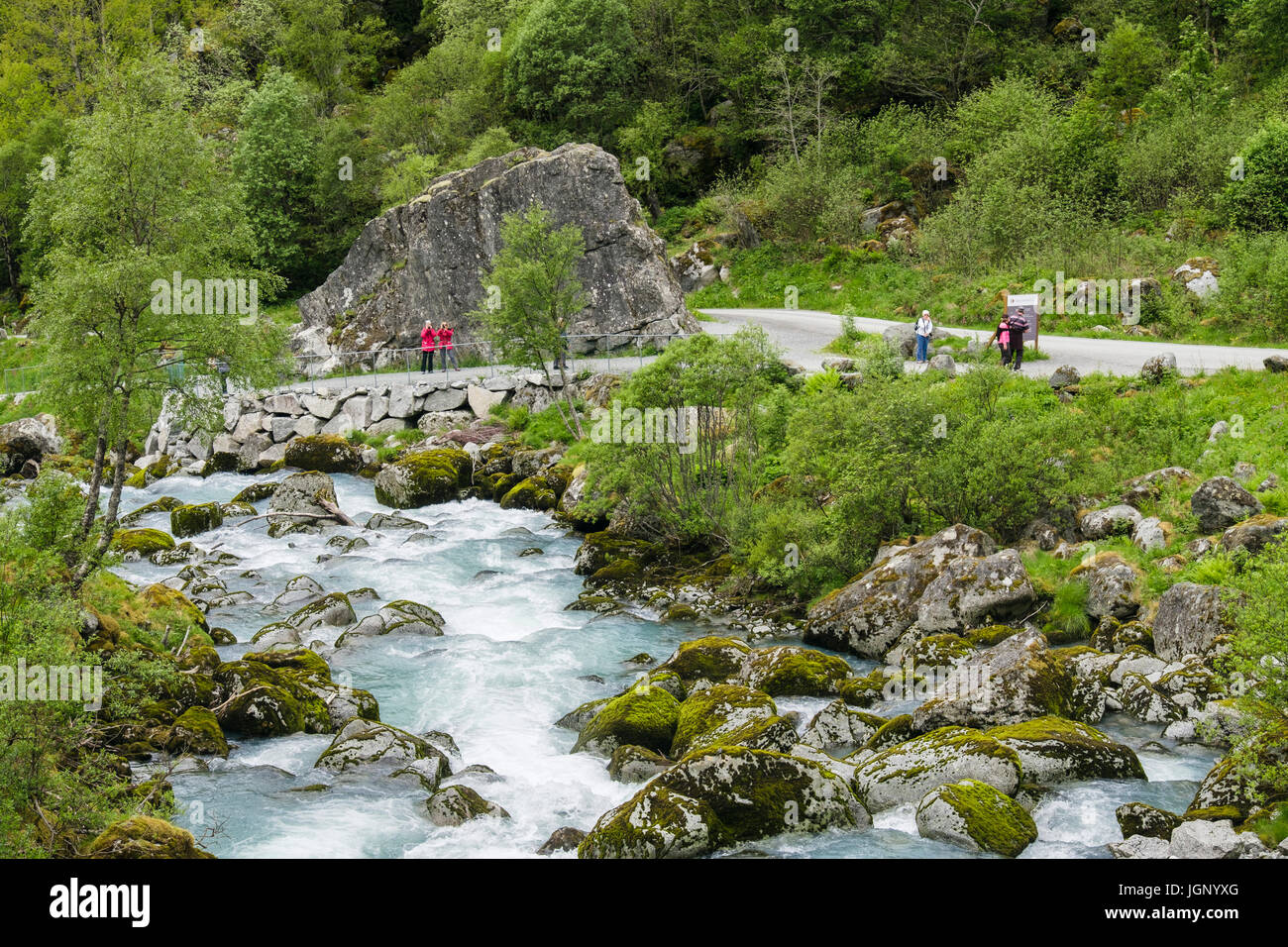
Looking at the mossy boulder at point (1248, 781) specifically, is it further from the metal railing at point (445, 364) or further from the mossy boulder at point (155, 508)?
the mossy boulder at point (155, 508)

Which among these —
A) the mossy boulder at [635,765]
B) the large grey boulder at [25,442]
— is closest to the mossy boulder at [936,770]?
the mossy boulder at [635,765]

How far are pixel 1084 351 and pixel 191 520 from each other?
29256 millimetres

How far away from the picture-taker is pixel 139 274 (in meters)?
23.7

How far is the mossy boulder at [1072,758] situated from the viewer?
16984 mm

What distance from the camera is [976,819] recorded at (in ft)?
49.6

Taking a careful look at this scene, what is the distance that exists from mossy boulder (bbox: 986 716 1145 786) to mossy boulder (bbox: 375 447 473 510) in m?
25.0

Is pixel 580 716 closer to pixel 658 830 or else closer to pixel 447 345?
pixel 658 830

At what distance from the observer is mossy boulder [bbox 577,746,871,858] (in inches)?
591

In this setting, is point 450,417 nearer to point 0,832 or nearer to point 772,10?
point 0,832

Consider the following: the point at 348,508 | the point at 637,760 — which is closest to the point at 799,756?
the point at 637,760

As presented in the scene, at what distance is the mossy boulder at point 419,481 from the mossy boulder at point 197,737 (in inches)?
750

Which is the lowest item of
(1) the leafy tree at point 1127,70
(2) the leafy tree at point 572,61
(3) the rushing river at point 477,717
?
(3) the rushing river at point 477,717

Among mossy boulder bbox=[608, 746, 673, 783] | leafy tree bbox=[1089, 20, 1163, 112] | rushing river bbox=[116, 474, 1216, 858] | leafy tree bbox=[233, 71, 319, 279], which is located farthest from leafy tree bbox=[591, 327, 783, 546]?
leafy tree bbox=[233, 71, 319, 279]

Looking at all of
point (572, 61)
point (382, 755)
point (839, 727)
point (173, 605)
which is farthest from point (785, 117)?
point (382, 755)
